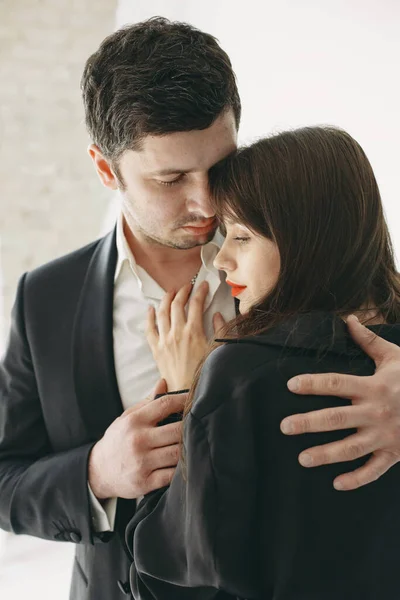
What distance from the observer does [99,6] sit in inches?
Result: 104

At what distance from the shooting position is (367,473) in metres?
0.97

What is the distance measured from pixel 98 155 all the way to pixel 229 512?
33.0 inches

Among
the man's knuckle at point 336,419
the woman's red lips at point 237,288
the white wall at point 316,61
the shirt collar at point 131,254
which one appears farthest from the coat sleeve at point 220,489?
the white wall at point 316,61

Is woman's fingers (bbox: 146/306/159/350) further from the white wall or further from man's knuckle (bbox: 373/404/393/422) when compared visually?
the white wall

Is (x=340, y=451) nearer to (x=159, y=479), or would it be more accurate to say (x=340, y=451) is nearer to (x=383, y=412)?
(x=383, y=412)

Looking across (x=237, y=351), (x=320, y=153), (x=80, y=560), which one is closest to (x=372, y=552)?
(x=237, y=351)

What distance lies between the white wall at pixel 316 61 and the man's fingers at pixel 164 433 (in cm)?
113

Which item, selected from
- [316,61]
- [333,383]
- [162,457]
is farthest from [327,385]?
[316,61]

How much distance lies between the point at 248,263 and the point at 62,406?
1.61 ft

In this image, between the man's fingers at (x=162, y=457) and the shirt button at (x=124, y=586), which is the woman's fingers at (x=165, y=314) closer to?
the man's fingers at (x=162, y=457)

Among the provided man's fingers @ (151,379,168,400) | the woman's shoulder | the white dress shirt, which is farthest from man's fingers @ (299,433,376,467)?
the white dress shirt

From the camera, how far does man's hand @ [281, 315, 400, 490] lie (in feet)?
3.10

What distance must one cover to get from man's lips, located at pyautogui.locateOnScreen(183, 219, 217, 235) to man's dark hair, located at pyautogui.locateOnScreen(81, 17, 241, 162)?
0.62ft

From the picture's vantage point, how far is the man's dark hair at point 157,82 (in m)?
1.29
